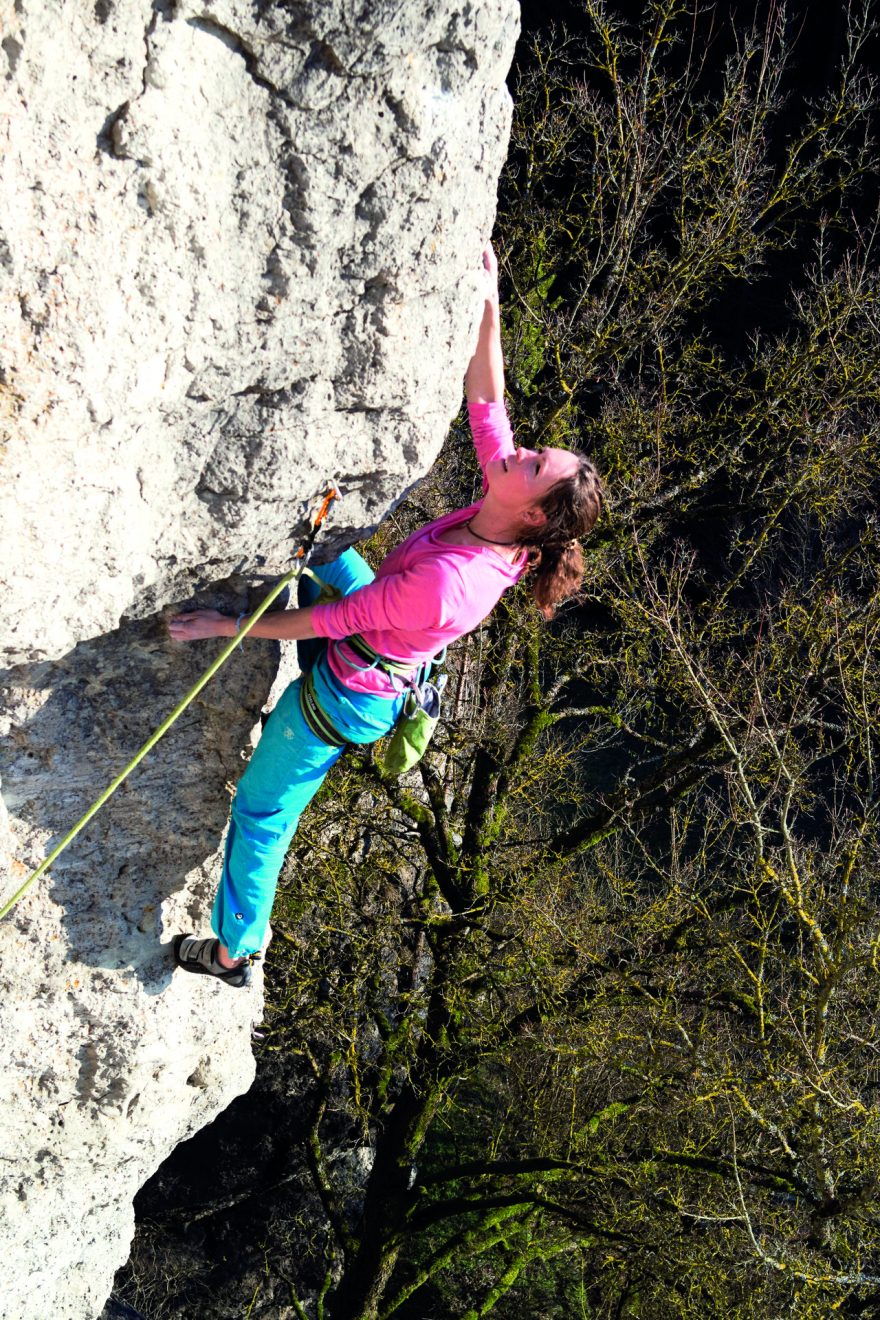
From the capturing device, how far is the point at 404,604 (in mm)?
3193

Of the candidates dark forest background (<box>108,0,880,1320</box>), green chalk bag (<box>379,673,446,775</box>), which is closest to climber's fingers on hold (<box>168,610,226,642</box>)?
green chalk bag (<box>379,673,446,775</box>)

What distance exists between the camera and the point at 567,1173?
9.30 metres

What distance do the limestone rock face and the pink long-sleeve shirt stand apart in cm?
35

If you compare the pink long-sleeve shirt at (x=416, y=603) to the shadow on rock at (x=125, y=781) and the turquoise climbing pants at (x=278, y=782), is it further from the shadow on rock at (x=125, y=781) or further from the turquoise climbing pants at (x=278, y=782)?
the shadow on rock at (x=125, y=781)

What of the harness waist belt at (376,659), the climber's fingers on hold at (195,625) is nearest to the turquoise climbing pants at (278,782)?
the harness waist belt at (376,659)

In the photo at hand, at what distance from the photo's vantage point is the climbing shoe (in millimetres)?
4164

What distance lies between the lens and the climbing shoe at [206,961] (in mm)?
4164

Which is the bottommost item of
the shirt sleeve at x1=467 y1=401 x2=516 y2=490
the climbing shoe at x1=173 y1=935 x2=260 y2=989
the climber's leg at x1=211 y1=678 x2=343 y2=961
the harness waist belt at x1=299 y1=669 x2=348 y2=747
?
the climbing shoe at x1=173 y1=935 x2=260 y2=989

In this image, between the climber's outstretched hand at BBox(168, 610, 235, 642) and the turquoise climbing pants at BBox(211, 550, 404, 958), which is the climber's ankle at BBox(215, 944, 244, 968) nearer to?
the turquoise climbing pants at BBox(211, 550, 404, 958)

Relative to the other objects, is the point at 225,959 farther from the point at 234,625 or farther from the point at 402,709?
the point at 234,625

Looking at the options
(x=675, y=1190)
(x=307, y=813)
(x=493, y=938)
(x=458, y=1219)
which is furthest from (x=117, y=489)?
(x=458, y=1219)

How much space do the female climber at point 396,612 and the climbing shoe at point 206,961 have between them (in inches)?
2.3

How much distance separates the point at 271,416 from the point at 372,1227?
8.96 m

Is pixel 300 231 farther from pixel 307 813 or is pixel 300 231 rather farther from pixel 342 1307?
pixel 342 1307
